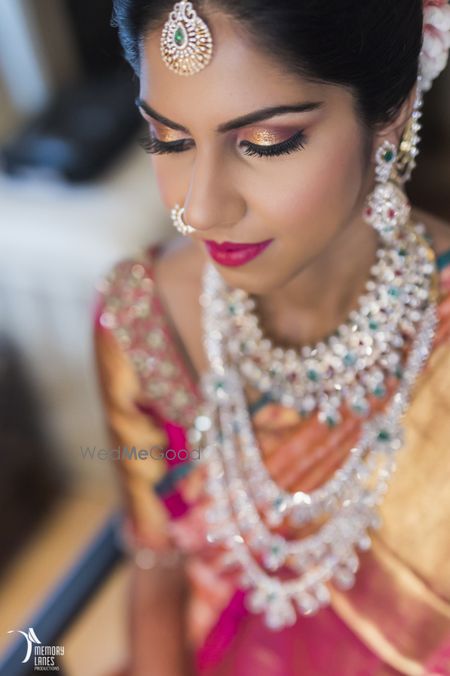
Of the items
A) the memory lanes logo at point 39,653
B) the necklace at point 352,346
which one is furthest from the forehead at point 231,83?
the memory lanes logo at point 39,653

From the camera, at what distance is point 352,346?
34.7 inches

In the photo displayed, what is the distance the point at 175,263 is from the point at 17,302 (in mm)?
802

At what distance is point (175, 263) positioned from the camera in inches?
38.3

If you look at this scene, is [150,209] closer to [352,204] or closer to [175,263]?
[175,263]

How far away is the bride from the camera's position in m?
0.66

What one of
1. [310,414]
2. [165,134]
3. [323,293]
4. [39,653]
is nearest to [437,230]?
[323,293]

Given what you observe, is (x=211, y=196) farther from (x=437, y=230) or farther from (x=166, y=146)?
(x=437, y=230)

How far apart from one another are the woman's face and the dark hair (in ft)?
0.04

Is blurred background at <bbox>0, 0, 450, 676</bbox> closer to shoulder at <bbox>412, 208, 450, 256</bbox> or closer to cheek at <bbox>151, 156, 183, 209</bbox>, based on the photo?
shoulder at <bbox>412, 208, 450, 256</bbox>

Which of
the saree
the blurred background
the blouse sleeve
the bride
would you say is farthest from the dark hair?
the blurred background

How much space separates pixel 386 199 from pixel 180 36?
26cm

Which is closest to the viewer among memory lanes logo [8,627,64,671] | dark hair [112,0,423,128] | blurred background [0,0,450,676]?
dark hair [112,0,423,128]

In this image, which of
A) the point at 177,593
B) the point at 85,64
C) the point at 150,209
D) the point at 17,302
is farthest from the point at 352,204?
the point at 85,64

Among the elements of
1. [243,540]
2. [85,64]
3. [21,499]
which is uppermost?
[85,64]
